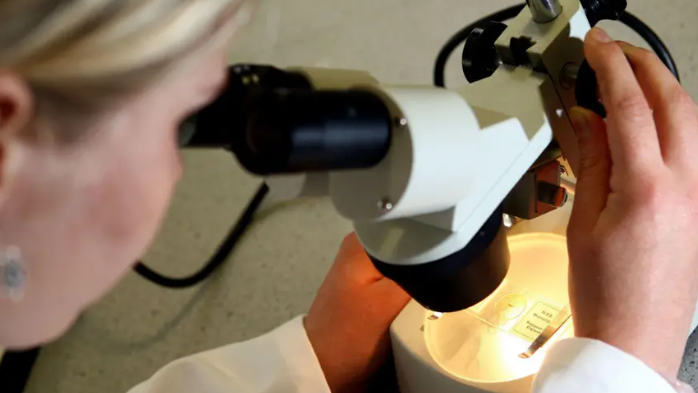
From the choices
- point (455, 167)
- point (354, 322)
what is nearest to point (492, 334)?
point (354, 322)

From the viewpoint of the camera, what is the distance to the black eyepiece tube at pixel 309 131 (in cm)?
28

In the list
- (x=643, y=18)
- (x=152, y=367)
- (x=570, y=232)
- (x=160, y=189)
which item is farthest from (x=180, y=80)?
(x=643, y=18)

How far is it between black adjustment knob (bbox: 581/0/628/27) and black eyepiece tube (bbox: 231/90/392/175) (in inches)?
8.8

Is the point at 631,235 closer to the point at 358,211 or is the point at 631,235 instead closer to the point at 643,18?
the point at 358,211

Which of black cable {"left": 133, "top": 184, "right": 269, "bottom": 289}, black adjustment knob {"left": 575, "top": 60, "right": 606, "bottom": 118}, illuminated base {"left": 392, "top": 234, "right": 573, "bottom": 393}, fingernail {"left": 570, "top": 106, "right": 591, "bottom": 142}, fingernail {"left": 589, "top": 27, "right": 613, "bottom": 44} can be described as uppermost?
fingernail {"left": 589, "top": 27, "right": 613, "bottom": 44}

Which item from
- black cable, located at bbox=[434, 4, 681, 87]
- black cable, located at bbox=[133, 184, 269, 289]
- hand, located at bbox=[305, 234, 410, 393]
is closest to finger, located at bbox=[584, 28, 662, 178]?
black cable, located at bbox=[434, 4, 681, 87]

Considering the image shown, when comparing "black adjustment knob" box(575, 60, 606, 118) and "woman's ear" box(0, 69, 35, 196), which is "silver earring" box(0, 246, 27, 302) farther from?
"black adjustment knob" box(575, 60, 606, 118)

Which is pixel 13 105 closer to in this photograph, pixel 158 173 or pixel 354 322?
pixel 158 173

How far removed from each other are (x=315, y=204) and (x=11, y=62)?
2.26 ft

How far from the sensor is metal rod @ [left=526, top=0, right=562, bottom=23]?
1.42 ft

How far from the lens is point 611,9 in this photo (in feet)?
1.53

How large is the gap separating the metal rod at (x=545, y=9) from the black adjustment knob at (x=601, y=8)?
26 mm

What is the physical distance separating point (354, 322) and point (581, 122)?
265mm

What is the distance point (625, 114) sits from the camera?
15.5 inches
